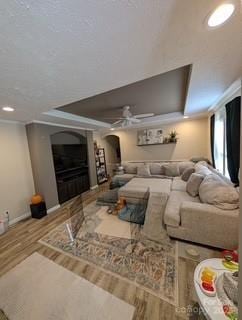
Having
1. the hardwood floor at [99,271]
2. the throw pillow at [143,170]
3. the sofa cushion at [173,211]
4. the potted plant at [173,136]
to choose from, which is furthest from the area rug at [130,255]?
the potted plant at [173,136]

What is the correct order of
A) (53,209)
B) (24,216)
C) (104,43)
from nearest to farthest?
(104,43) → (24,216) → (53,209)

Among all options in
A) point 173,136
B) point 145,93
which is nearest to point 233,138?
point 145,93

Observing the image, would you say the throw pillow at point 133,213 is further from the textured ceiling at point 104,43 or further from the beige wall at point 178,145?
the beige wall at point 178,145

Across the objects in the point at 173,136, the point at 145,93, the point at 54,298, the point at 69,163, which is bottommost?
the point at 54,298

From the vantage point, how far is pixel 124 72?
1.61 metres

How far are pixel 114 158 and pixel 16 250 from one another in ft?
21.1

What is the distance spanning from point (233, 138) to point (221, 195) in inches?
39.4

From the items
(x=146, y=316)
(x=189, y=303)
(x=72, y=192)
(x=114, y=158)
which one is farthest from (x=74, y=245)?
(x=114, y=158)

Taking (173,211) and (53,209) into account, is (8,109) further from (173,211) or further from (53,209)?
(173,211)

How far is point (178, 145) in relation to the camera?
550 centimetres

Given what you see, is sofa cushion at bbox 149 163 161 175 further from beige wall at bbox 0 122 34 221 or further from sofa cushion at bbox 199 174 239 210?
beige wall at bbox 0 122 34 221

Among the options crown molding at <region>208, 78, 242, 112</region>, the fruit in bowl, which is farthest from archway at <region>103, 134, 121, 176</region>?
the fruit in bowl

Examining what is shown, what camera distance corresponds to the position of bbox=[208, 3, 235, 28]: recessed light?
2.92 feet

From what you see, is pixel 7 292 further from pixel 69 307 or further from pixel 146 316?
pixel 146 316
